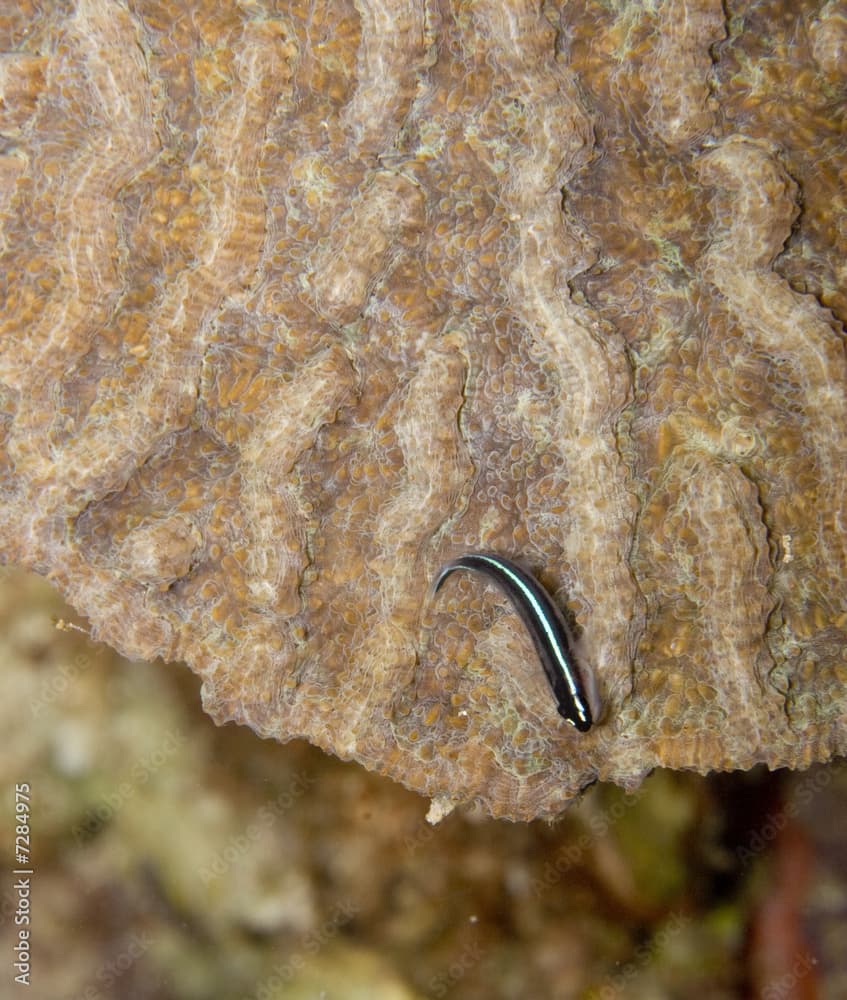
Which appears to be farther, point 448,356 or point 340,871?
point 340,871

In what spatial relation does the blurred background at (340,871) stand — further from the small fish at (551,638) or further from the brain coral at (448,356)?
the small fish at (551,638)

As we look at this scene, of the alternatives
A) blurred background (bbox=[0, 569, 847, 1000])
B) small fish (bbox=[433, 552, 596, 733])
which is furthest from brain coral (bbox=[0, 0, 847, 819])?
blurred background (bbox=[0, 569, 847, 1000])

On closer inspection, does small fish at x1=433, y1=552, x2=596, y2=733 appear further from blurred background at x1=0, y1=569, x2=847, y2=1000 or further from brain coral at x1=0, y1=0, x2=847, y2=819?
blurred background at x1=0, y1=569, x2=847, y2=1000

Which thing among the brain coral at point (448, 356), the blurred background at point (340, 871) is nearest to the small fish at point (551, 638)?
the brain coral at point (448, 356)

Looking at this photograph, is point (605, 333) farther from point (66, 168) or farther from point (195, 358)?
point (66, 168)

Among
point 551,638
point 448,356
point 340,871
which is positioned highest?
point 448,356

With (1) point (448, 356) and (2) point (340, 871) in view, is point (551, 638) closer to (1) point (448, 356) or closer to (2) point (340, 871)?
(1) point (448, 356)

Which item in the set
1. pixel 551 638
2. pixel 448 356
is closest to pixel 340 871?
pixel 551 638
